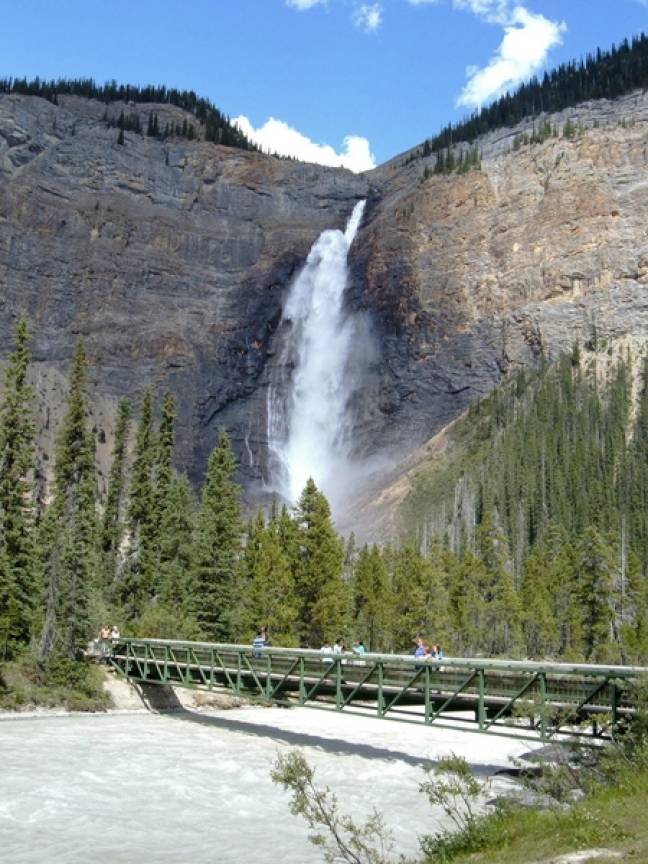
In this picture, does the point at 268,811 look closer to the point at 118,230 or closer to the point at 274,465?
the point at 274,465

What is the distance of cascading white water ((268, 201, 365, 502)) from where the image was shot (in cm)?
14475

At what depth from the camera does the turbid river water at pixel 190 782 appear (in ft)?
59.3

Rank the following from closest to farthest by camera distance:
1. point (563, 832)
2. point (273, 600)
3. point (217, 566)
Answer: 1. point (563, 832)
2. point (217, 566)
3. point (273, 600)

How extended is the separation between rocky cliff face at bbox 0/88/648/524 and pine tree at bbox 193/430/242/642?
7673cm

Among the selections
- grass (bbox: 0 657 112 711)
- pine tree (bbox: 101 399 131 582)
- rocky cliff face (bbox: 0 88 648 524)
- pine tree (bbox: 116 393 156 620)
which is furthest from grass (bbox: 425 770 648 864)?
rocky cliff face (bbox: 0 88 648 524)

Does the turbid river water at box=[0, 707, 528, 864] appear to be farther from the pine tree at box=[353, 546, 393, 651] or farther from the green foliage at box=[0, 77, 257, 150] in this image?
the green foliage at box=[0, 77, 257, 150]

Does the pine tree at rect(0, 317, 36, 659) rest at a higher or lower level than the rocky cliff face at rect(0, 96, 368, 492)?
lower

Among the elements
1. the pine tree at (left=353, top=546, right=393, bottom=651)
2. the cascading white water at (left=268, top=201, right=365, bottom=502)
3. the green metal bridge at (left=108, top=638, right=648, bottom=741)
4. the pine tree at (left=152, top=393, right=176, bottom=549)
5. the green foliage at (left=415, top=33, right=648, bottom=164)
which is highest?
the green foliage at (left=415, top=33, right=648, bottom=164)

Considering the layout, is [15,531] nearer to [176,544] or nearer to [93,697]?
[93,697]

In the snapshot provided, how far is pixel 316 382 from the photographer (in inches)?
6053

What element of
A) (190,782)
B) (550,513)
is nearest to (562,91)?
(550,513)

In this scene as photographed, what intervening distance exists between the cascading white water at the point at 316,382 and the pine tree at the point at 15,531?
297ft

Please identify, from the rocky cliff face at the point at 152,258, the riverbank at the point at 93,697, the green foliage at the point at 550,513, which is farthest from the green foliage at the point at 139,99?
the riverbank at the point at 93,697

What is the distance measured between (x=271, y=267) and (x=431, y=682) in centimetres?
13773
